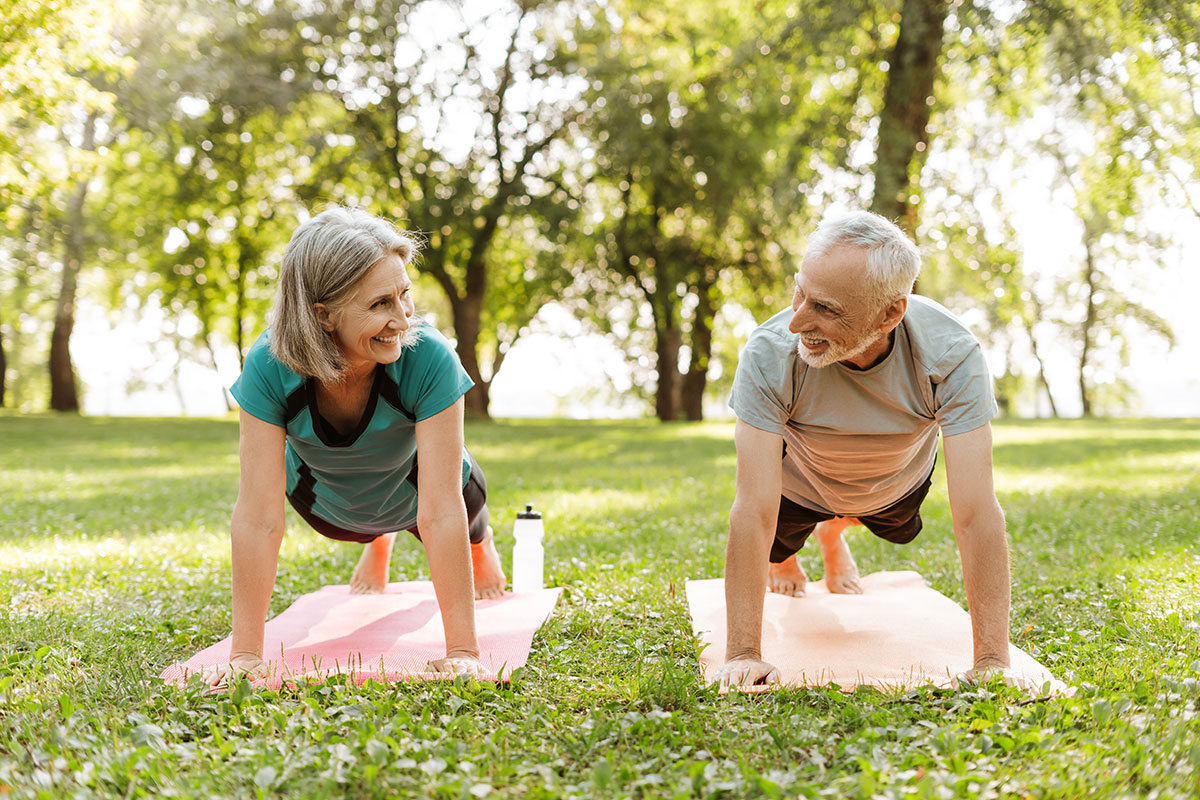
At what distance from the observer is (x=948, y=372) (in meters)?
3.46

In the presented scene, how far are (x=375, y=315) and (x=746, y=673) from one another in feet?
6.36

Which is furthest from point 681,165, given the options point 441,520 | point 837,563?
point 441,520

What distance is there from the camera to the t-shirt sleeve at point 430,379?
3617 mm

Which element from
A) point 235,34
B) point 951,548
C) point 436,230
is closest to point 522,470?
point 951,548

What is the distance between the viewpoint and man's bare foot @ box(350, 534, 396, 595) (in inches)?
203

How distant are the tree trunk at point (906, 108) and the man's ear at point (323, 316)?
11038mm

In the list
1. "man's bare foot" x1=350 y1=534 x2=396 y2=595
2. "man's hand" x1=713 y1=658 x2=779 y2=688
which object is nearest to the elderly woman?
"man's hand" x1=713 y1=658 x2=779 y2=688

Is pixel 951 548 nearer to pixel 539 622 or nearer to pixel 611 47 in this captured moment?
pixel 539 622

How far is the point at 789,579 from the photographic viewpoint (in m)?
4.99

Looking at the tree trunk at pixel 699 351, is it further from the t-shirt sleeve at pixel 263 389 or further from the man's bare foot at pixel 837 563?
the t-shirt sleeve at pixel 263 389

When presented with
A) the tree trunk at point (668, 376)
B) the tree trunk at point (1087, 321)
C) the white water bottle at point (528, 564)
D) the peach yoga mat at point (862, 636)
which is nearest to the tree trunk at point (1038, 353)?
the tree trunk at point (1087, 321)

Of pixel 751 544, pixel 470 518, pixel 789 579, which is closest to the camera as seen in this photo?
pixel 751 544

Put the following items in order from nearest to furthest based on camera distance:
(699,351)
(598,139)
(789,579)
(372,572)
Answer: (789,579) → (372,572) → (598,139) → (699,351)

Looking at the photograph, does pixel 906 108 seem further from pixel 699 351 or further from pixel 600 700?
pixel 699 351
